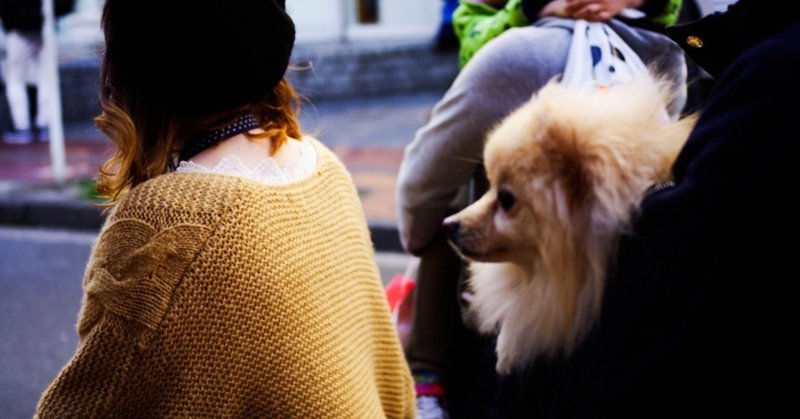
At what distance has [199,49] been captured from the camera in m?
1.51

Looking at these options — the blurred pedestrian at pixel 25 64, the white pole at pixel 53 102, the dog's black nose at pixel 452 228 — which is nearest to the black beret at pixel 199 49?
the dog's black nose at pixel 452 228

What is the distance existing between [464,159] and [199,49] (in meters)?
0.98

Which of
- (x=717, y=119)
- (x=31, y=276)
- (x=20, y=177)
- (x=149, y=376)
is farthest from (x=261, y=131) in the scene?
(x=20, y=177)

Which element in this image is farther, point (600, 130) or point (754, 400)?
point (600, 130)

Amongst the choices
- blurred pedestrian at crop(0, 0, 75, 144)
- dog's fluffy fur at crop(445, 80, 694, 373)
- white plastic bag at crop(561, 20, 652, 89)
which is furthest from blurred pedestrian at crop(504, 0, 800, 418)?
blurred pedestrian at crop(0, 0, 75, 144)

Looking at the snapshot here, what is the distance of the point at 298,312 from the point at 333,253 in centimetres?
19

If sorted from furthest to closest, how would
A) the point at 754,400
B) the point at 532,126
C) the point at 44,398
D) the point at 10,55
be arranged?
1. the point at 10,55
2. the point at 44,398
3. the point at 532,126
4. the point at 754,400

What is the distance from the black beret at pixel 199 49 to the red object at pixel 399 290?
125 cm

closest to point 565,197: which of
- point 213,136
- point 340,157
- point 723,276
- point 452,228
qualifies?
point 723,276

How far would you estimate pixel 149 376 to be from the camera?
1431 mm

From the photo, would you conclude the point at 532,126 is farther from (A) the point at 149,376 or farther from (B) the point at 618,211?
(A) the point at 149,376

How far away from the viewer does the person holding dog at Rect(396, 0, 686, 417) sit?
2186 mm

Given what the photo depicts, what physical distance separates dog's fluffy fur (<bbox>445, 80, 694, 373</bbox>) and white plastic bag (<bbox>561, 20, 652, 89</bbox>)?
562 mm

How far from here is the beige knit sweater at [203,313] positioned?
1424 millimetres
